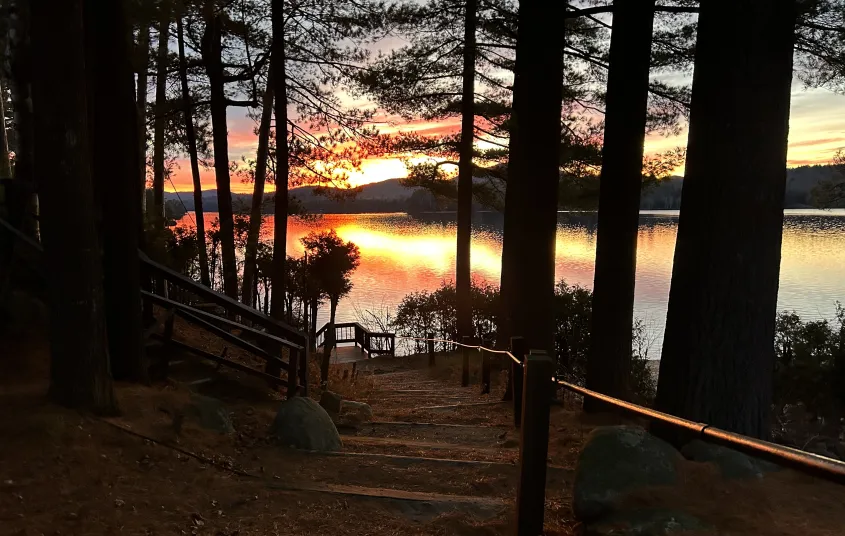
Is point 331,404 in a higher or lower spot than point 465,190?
lower

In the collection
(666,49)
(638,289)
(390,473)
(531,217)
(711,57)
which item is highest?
(666,49)

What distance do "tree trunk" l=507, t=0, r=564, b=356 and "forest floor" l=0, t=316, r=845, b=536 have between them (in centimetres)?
244

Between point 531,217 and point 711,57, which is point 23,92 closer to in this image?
point 531,217

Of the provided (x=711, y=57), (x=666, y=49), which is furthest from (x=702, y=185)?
(x=666, y=49)

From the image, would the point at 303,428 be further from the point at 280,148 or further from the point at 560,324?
the point at 560,324

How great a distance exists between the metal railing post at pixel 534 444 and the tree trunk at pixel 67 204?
355 centimetres

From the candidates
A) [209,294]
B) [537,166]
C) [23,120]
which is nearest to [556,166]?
[537,166]

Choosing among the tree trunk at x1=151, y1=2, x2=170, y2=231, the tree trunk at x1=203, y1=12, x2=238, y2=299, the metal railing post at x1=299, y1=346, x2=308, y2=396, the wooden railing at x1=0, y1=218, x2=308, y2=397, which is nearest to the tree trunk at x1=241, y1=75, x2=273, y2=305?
the tree trunk at x1=203, y1=12, x2=238, y2=299

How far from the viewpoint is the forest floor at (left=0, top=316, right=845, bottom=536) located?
125 inches

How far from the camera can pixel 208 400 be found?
5441 millimetres

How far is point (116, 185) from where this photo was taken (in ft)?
18.9

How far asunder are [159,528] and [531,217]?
6.18 metres

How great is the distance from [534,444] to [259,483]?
88.6 inches

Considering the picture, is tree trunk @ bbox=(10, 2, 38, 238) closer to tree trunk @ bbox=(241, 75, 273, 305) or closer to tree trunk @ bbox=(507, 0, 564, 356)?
tree trunk @ bbox=(507, 0, 564, 356)
